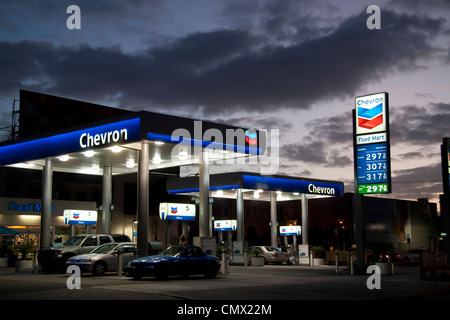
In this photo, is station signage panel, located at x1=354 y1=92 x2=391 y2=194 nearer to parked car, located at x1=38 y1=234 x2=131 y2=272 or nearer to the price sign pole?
the price sign pole

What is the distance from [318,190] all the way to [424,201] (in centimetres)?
1957

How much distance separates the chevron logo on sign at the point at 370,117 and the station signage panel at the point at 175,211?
51.8 ft

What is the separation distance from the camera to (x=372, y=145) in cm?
2595

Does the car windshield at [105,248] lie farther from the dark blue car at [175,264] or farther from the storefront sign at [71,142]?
the storefront sign at [71,142]

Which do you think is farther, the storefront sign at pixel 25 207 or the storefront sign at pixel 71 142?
the storefront sign at pixel 25 207

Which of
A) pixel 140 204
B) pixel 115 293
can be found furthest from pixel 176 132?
pixel 115 293

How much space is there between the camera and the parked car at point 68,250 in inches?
1061

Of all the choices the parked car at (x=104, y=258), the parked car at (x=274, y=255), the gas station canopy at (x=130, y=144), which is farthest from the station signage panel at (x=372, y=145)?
the parked car at (x=274, y=255)

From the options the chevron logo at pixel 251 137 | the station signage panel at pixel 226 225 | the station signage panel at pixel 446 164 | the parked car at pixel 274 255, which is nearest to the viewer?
the station signage panel at pixel 446 164

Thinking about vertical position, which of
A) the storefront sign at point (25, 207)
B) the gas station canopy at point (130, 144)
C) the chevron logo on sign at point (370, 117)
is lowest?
the storefront sign at point (25, 207)

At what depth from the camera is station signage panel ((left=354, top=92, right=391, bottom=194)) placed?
83.6 feet

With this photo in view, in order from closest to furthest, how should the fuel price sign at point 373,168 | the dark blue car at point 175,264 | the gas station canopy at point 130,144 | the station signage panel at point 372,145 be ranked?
the dark blue car at point 175,264, the gas station canopy at point 130,144, the fuel price sign at point 373,168, the station signage panel at point 372,145

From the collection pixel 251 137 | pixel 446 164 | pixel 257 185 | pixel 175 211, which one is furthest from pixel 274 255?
pixel 446 164

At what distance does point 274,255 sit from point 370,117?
18.5 m
